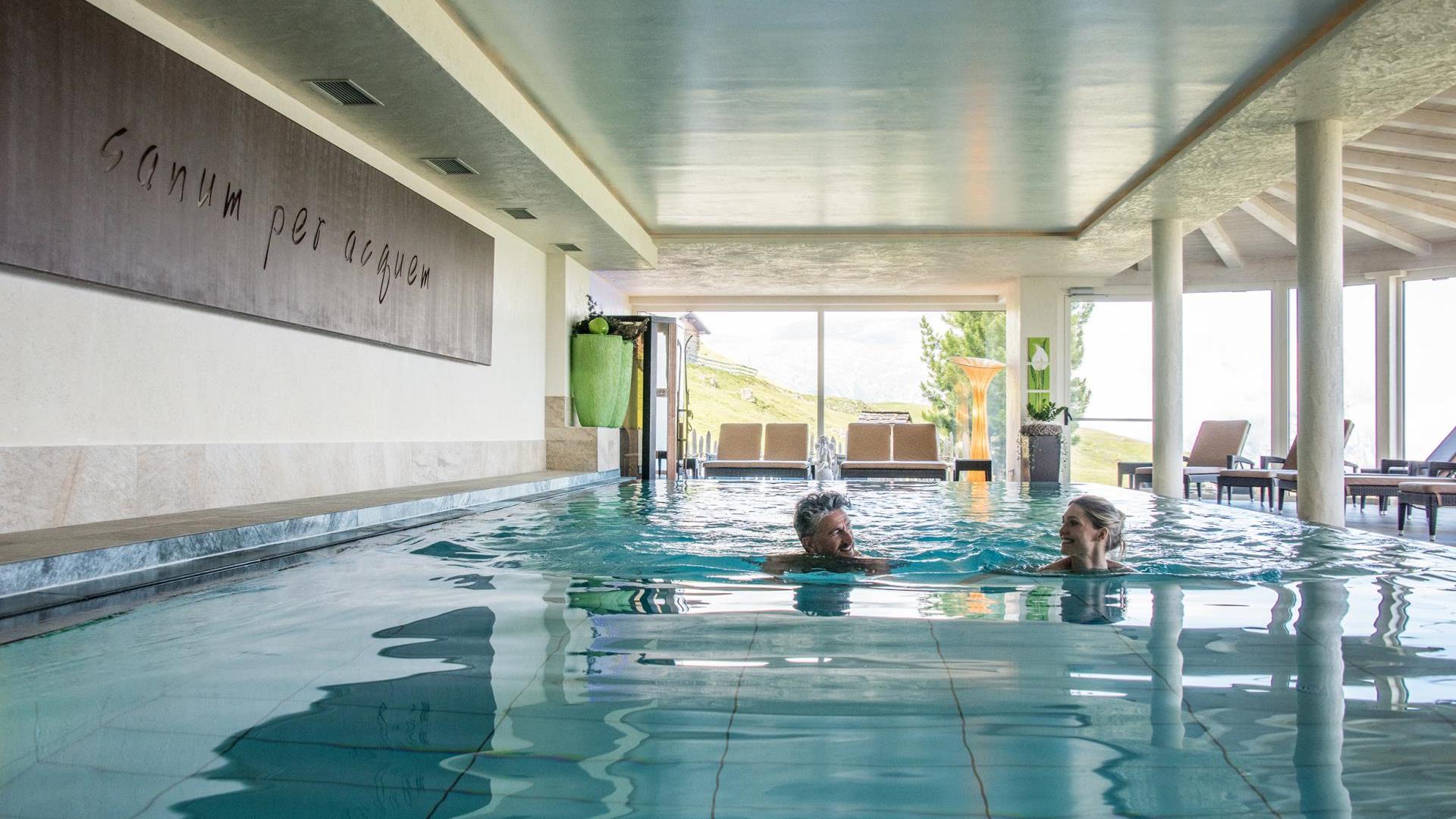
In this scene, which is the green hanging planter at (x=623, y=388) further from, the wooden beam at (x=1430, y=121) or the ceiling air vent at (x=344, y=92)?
the wooden beam at (x=1430, y=121)

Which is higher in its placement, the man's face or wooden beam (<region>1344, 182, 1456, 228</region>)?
wooden beam (<region>1344, 182, 1456, 228</region>)

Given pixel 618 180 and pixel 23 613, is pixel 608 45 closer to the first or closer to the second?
pixel 618 180

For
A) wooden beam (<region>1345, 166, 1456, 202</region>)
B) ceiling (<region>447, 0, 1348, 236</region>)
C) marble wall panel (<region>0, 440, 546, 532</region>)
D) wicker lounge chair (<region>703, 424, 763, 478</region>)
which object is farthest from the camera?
wicker lounge chair (<region>703, 424, 763, 478</region>)

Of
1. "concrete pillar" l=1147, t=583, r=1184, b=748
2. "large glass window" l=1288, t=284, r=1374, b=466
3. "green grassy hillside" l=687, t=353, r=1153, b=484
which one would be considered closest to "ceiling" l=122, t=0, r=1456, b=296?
"large glass window" l=1288, t=284, r=1374, b=466

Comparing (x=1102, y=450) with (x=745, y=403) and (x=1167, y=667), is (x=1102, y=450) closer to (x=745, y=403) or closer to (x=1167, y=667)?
(x=745, y=403)

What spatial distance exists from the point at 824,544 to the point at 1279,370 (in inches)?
424

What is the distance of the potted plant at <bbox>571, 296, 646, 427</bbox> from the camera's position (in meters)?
10.1

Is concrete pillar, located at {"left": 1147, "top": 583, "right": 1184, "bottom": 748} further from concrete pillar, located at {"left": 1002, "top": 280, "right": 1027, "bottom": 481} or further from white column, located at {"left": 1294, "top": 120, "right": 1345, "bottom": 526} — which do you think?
concrete pillar, located at {"left": 1002, "top": 280, "right": 1027, "bottom": 481}

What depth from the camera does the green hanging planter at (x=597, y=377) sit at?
1009 cm

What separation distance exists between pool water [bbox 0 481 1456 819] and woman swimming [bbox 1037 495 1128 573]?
0.19 m

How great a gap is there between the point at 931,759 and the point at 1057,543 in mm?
3837

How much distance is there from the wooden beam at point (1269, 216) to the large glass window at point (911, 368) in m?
4.29

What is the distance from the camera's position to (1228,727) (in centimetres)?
154

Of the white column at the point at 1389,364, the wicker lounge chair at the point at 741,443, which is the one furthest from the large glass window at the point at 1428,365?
the wicker lounge chair at the point at 741,443
